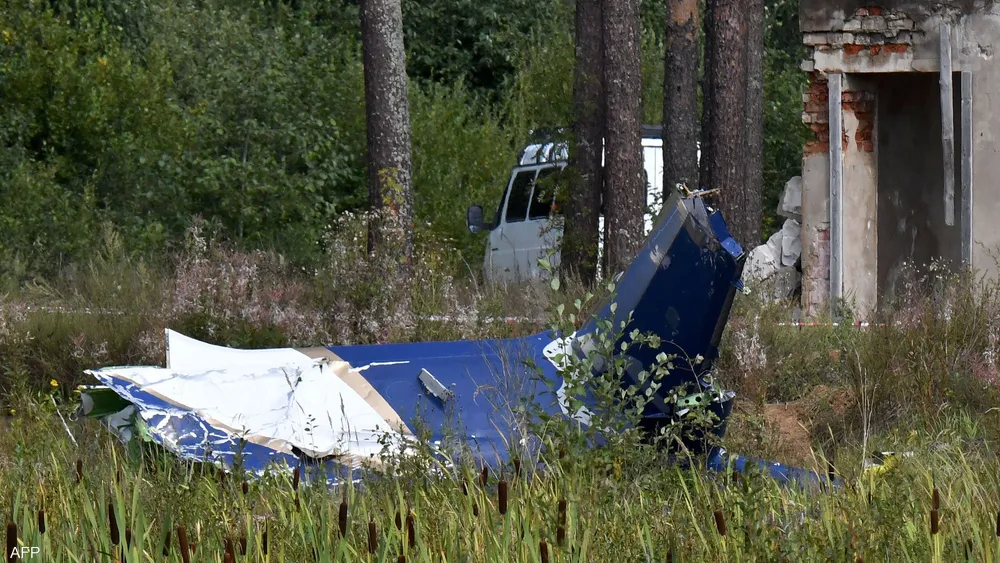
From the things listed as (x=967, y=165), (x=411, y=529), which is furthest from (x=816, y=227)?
(x=411, y=529)

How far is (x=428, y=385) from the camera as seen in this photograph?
6.05m

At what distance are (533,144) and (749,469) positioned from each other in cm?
1129

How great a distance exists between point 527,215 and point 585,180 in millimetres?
1665

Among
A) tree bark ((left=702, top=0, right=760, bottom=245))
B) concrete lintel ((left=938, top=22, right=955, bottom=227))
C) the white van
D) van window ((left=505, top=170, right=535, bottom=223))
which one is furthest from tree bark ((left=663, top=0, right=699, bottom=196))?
concrete lintel ((left=938, top=22, right=955, bottom=227))

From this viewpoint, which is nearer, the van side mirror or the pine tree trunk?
the pine tree trunk

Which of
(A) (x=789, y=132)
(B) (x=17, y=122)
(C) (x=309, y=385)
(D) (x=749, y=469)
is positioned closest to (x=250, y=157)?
(B) (x=17, y=122)

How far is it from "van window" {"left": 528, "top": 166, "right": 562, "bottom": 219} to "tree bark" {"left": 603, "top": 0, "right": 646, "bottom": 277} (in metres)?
1.10

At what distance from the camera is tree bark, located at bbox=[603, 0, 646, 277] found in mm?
Answer: 12039

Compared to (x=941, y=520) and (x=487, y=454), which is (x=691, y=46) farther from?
(x=941, y=520)

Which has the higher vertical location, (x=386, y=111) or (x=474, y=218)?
(x=386, y=111)

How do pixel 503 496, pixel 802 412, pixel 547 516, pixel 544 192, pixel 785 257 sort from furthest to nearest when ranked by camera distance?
pixel 544 192 < pixel 785 257 < pixel 802 412 < pixel 547 516 < pixel 503 496

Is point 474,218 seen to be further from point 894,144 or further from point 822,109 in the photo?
point 894,144

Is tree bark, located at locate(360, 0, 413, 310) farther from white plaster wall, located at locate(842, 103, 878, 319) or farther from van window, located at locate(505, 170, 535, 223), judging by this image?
white plaster wall, located at locate(842, 103, 878, 319)

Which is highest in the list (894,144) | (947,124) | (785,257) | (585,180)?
(947,124)
